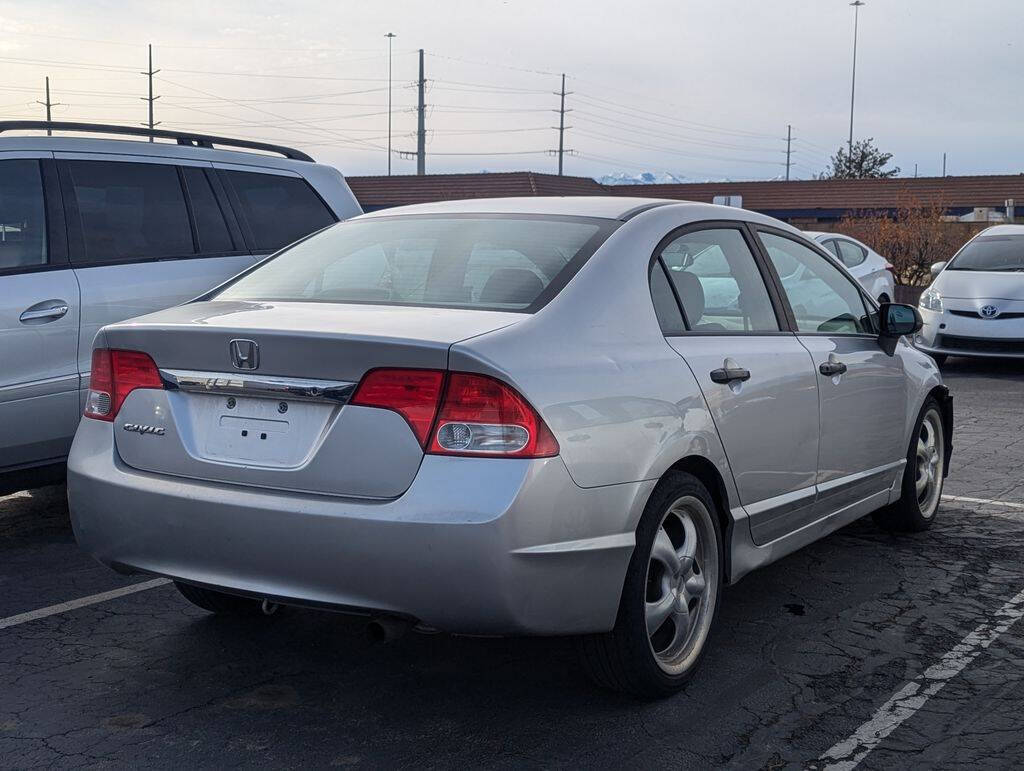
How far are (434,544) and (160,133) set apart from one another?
167 inches

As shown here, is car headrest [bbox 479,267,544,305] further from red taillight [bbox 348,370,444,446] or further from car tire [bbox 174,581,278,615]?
car tire [bbox 174,581,278,615]

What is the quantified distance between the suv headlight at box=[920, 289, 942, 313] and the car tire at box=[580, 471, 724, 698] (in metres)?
10.6

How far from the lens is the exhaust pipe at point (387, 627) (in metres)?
3.52

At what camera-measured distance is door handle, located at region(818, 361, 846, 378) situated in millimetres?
4957

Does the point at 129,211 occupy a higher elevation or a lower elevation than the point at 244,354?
higher

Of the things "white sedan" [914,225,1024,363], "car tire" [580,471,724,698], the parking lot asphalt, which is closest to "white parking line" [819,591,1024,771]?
the parking lot asphalt

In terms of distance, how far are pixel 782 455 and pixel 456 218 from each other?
58.8 inches

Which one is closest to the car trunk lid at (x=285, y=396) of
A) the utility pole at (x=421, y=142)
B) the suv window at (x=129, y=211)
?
the suv window at (x=129, y=211)

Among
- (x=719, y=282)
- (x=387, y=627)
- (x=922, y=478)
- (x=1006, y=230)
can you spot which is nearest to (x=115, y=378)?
(x=387, y=627)

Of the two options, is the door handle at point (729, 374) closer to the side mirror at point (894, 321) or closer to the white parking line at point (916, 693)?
the white parking line at point (916, 693)

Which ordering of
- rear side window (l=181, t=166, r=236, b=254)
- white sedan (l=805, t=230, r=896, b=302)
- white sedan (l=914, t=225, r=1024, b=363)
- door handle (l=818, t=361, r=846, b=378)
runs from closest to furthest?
door handle (l=818, t=361, r=846, b=378)
rear side window (l=181, t=166, r=236, b=254)
white sedan (l=914, t=225, r=1024, b=363)
white sedan (l=805, t=230, r=896, b=302)

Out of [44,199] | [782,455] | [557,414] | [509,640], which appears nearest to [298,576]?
[557,414]

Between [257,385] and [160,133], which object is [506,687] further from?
[160,133]

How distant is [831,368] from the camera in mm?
5020
